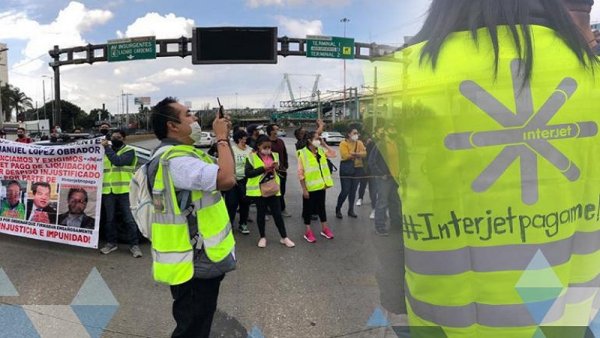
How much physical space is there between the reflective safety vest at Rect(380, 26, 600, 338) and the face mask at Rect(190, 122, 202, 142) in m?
1.85

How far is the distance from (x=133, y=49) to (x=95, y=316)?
19.5 metres

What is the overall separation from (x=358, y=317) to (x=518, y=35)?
3214 millimetres

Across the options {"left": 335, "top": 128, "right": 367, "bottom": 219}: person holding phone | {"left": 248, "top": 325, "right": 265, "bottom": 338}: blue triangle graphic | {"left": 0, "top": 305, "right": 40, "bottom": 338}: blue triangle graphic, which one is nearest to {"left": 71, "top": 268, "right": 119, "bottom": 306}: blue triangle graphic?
{"left": 0, "top": 305, "right": 40, "bottom": 338}: blue triangle graphic

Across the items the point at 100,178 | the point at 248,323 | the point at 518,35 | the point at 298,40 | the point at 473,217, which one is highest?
the point at 298,40

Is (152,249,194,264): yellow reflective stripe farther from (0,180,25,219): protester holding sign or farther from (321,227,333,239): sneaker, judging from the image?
(0,180,25,219): protester holding sign

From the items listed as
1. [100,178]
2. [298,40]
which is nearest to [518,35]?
[100,178]

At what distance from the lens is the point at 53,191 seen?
581cm

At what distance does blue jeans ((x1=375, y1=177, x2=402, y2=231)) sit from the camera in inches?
45.3

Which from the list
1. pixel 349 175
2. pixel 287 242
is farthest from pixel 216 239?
pixel 349 175

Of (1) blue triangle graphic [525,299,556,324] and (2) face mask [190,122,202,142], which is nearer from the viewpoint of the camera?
(1) blue triangle graphic [525,299,556,324]

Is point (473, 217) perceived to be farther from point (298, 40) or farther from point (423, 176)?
point (298, 40)

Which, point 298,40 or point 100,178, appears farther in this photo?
point 298,40

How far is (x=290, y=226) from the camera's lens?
7.25 m
